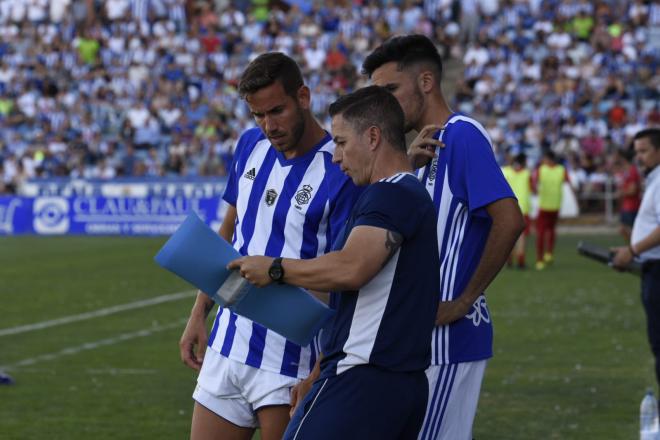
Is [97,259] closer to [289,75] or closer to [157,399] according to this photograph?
[157,399]

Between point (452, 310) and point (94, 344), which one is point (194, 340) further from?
point (94, 344)

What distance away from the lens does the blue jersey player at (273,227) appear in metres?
5.13

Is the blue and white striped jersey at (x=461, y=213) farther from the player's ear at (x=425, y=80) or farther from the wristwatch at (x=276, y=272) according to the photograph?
the wristwatch at (x=276, y=272)

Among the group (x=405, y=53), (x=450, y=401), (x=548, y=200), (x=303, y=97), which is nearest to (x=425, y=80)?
(x=405, y=53)

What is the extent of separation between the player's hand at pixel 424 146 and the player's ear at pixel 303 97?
0.48 metres

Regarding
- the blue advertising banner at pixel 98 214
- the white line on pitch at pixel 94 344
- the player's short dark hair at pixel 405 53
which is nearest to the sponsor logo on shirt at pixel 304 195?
the player's short dark hair at pixel 405 53

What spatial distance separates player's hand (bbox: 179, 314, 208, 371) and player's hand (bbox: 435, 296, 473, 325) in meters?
1.11

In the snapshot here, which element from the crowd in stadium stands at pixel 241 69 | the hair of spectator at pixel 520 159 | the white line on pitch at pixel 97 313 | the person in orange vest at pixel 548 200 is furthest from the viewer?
the crowd in stadium stands at pixel 241 69

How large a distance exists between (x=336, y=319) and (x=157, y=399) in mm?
5911

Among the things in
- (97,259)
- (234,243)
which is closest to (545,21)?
(97,259)

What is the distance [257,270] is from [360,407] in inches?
23.7

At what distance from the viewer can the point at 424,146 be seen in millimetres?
5090

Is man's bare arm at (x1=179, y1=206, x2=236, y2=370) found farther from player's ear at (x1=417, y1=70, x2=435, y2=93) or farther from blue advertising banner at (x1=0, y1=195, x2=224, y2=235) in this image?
blue advertising banner at (x1=0, y1=195, x2=224, y2=235)

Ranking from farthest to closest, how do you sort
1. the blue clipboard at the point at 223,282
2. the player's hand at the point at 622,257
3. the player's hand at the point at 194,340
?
the player's hand at the point at 622,257 < the player's hand at the point at 194,340 < the blue clipboard at the point at 223,282
